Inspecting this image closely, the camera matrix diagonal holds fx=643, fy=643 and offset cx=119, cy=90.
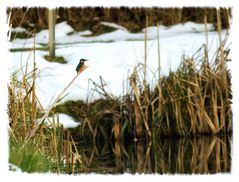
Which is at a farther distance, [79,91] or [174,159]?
[79,91]

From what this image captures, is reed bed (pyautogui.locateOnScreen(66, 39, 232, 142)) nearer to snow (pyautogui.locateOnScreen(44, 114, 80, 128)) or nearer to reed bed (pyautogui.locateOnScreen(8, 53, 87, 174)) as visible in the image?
snow (pyautogui.locateOnScreen(44, 114, 80, 128))

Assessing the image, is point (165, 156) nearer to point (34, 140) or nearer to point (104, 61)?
point (34, 140)

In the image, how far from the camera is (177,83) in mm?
6750

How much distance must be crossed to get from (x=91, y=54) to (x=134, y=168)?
12.4 ft

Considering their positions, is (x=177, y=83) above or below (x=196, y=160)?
above

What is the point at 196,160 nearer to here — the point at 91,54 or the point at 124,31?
the point at 91,54

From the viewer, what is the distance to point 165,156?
6086 millimetres

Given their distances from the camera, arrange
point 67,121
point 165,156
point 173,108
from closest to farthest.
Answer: point 165,156 → point 173,108 → point 67,121

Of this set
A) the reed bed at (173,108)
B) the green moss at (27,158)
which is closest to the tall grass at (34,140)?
the green moss at (27,158)

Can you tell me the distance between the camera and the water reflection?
5.42m

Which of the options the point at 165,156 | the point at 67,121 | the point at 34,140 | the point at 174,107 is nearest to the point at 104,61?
the point at 67,121

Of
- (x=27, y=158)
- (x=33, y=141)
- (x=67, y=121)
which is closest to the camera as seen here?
(x=27, y=158)

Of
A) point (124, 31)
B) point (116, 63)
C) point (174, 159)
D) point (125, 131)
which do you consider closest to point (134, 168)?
point (174, 159)
